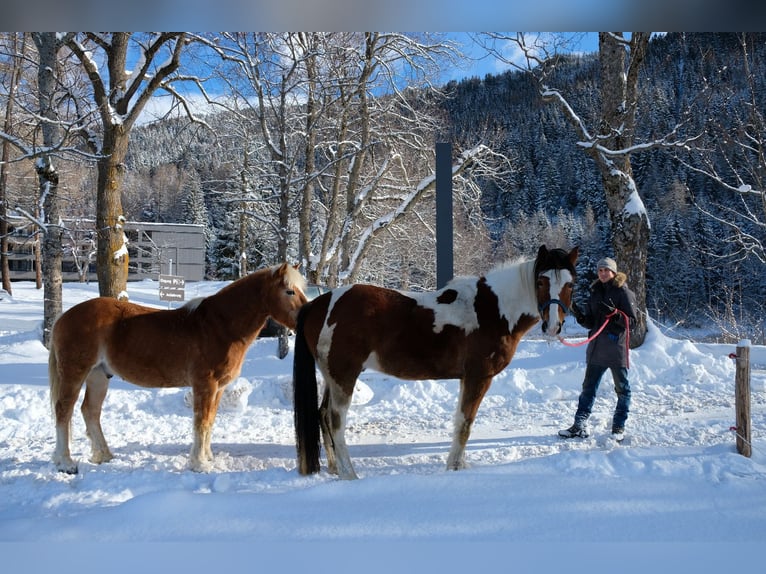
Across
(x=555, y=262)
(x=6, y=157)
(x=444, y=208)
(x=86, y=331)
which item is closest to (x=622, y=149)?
(x=444, y=208)

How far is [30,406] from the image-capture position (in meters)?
6.58

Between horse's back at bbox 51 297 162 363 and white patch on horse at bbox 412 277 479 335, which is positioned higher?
white patch on horse at bbox 412 277 479 335

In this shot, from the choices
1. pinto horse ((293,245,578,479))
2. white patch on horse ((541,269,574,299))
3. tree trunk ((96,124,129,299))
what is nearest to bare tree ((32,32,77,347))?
tree trunk ((96,124,129,299))

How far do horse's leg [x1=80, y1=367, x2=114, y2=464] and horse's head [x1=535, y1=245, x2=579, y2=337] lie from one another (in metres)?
4.03

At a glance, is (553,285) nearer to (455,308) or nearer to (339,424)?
(455,308)

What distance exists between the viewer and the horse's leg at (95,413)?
4.91 metres

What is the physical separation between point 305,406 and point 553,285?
2.24 meters

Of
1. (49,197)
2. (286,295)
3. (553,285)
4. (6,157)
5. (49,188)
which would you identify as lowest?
(286,295)

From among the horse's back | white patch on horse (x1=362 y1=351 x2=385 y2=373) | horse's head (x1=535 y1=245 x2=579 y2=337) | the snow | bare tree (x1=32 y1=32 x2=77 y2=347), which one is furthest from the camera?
bare tree (x1=32 y1=32 x2=77 y2=347)

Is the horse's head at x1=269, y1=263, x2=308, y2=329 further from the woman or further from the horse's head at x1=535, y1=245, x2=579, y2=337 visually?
the woman

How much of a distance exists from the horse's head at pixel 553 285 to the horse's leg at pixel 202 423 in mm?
2927

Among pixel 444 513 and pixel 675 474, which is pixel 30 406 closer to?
pixel 444 513

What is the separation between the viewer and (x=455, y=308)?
14.6 ft

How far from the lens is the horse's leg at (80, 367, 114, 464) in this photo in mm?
4906
